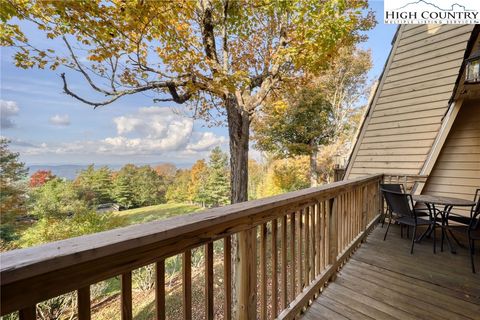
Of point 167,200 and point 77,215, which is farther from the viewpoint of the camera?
point 167,200

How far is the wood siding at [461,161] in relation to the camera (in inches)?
166

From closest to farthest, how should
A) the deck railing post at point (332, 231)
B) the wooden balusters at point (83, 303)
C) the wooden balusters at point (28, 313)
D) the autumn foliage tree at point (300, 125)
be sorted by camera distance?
the wooden balusters at point (28, 313) < the wooden balusters at point (83, 303) < the deck railing post at point (332, 231) < the autumn foliage tree at point (300, 125)

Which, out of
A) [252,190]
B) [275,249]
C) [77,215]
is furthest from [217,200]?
[275,249]

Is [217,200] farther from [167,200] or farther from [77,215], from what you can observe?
[77,215]

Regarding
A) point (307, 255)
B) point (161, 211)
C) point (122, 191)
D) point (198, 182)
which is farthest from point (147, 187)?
point (307, 255)

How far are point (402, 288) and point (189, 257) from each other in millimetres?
2431

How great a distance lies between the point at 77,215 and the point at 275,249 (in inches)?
433

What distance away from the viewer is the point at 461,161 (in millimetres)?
4391

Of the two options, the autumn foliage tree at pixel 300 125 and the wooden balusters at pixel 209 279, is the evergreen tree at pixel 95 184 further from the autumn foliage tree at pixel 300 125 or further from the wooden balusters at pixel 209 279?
the wooden balusters at pixel 209 279

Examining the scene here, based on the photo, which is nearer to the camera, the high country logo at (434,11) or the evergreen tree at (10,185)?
the high country logo at (434,11)

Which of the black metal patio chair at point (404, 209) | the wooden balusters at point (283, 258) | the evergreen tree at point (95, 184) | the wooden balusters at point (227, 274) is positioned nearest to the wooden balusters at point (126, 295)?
the wooden balusters at point (227, 274)

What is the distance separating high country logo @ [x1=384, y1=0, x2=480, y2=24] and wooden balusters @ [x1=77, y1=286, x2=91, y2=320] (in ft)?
19.7

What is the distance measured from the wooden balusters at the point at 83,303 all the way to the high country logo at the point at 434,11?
600cm

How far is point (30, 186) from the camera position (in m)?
10.9
